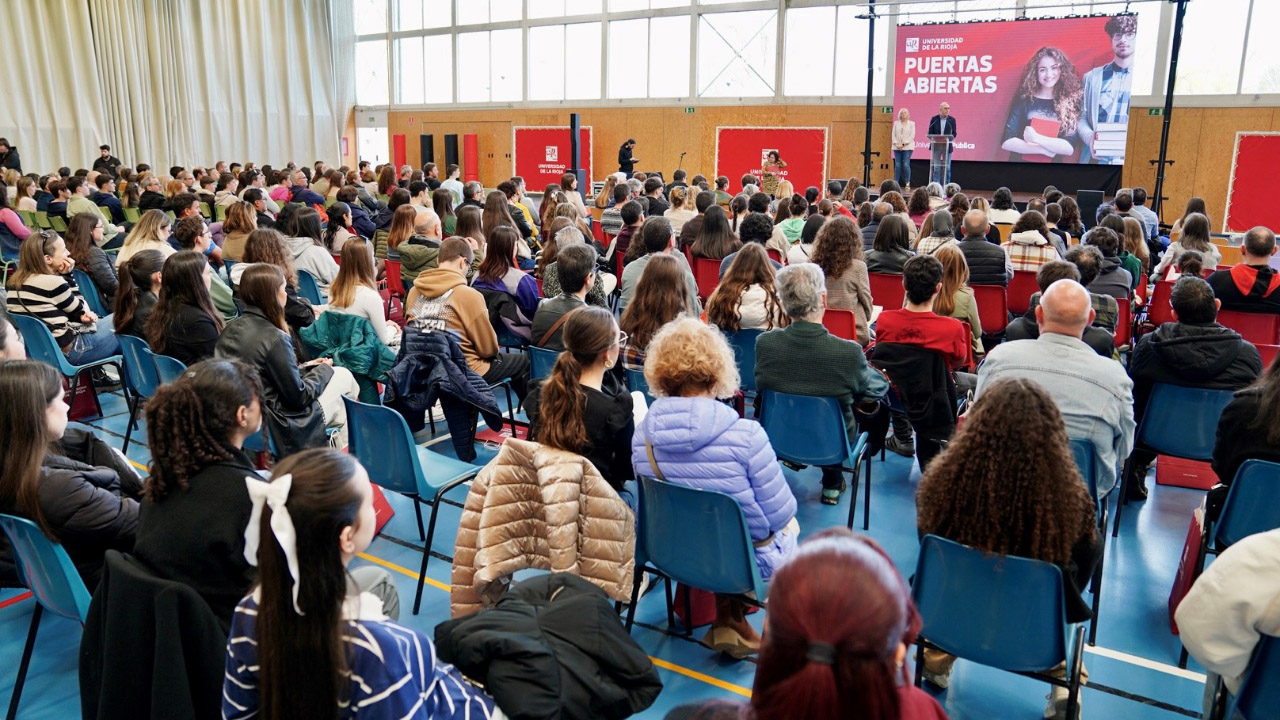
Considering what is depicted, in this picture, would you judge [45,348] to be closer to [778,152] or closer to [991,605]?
[991,605]

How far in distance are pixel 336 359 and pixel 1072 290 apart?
11.5ft

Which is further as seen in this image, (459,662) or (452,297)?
(452,297)

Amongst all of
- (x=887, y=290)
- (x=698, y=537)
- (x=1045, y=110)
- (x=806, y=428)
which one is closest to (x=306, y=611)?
(x=698, y=537)

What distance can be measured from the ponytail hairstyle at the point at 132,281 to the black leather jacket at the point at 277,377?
54.5 inches

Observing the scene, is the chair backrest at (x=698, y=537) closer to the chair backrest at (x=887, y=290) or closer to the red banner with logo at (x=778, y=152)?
the chair backrest at (x=887, y=290)

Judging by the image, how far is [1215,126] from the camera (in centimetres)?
1367

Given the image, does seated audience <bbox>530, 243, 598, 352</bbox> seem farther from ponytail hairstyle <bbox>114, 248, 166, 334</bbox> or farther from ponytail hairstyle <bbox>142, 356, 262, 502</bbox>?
ponytail hairstyle <bbox>142, 356, 262, 502</bbox>

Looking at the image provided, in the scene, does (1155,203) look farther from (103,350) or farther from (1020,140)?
(103,350)

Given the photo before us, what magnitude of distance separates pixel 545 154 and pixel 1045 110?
10646 millimetres

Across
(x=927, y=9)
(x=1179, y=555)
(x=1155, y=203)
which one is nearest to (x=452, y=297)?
(x=1179, y=555)

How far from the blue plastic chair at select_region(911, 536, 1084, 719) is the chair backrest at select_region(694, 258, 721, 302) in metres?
4.65

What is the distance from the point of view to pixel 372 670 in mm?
1648

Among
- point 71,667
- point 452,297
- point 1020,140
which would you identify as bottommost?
point 71,667

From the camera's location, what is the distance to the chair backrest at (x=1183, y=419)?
3.72 m
